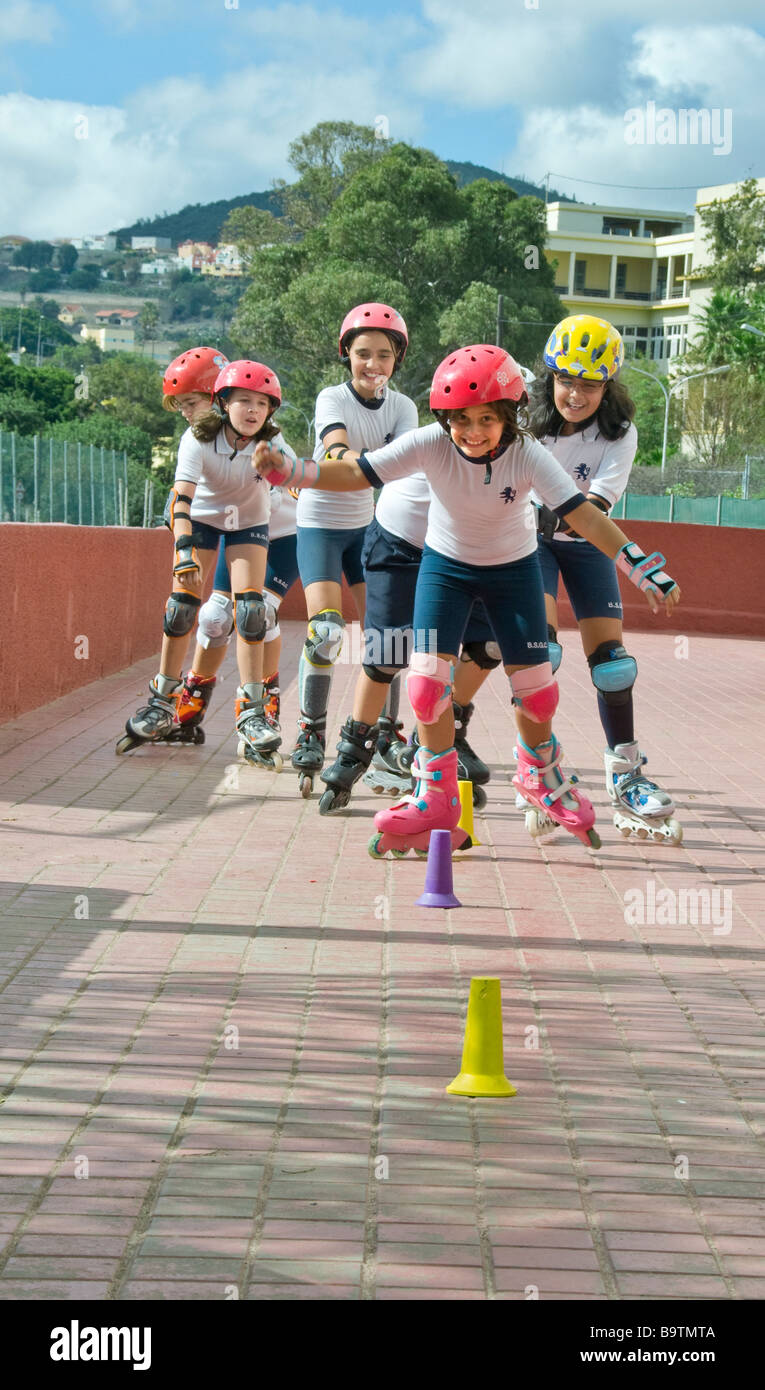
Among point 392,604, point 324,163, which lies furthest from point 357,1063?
point 324,163

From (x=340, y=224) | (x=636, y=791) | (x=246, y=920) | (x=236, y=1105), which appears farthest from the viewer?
(x=340, y=224)

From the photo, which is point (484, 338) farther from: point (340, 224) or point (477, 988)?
point (477, 988)

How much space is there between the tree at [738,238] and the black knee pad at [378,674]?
86838 millimetres

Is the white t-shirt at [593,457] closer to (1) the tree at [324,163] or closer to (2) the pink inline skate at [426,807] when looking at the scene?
(2) the pink inline skate at [426,807]

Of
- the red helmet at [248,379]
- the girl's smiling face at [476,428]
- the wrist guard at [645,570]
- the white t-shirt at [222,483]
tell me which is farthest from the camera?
the white t-shirt at [222,483]

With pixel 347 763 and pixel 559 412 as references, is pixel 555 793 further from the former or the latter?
pixel 559 412

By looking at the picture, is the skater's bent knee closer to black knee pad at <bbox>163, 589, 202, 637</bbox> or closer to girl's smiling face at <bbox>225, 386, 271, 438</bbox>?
girl's smiling face at <bbox>225, 386, 271, 438</bbox>

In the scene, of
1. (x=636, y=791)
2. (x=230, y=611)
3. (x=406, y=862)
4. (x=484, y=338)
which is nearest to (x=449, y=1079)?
(x=406, y=862)

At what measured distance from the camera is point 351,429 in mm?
8117

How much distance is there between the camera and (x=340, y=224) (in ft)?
228

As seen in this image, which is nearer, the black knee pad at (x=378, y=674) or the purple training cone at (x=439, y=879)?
the purple training cone at (x=439, y=879)

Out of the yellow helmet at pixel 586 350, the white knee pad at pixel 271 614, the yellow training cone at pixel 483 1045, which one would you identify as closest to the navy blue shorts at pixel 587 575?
the yellow helmet at pixel 586 350

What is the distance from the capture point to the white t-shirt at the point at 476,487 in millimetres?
6305
